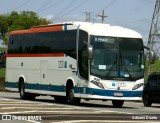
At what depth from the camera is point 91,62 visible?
87.7 ft

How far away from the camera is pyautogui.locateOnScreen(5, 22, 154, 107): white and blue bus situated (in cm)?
2680

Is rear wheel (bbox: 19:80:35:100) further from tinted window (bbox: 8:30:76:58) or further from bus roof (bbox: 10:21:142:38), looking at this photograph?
bus roof (bbox: 10:21:142:38)

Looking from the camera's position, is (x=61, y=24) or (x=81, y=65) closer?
(x=81, y=65)

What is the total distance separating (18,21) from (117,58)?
10690 cm

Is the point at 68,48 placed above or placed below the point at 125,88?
above

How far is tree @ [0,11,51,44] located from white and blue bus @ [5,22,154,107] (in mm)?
100577

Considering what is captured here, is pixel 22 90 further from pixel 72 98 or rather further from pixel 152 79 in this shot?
pixel 152 79

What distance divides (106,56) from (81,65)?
1.22 m

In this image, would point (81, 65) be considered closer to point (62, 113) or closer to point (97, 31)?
point (97, 31)

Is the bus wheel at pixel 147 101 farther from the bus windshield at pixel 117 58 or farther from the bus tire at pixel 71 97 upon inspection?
the bus tire at pixel 71 97

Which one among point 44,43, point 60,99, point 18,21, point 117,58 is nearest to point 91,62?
point 117,58

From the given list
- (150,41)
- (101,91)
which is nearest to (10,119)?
(101,91)

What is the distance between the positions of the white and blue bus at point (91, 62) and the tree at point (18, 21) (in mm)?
100577

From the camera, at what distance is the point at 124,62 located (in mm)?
27234
